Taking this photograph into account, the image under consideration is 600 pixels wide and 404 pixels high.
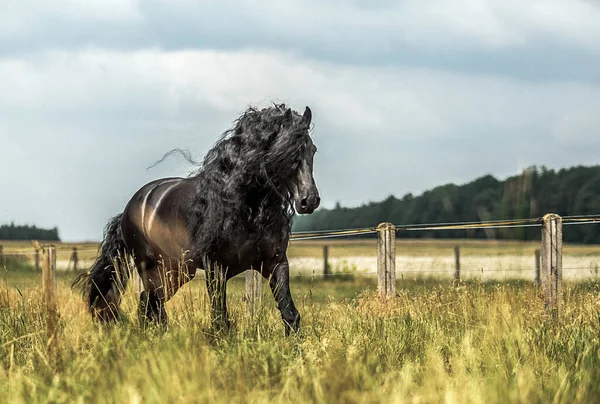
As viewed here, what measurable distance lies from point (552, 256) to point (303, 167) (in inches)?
167

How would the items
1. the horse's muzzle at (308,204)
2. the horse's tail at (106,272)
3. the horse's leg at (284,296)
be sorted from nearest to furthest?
1. the horse's muzzle at (308,204)
2. the horse's leg at (284,296)
3. the horse's tail at (106,272)

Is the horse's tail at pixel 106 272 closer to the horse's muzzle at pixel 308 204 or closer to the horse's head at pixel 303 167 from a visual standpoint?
the horse's head at pixel 303 167

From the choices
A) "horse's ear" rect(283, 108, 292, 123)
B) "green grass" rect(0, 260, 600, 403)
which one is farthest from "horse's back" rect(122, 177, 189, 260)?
"horse's ear" rect(283, 108, 292, 123)

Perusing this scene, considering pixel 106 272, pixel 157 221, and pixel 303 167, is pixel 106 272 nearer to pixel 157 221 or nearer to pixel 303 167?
pixel 157 221

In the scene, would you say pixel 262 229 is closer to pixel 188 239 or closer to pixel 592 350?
pixel 188 239

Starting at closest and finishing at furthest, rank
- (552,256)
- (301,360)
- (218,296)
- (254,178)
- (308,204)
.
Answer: (301,360) → (218,296) → (308,204) → (254,178) → (552,256)

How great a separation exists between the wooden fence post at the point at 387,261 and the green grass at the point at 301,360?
405cm

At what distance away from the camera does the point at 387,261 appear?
36.9ft

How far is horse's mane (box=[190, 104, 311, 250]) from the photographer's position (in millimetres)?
6727

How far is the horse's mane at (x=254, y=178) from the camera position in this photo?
Answer: 6.73 m

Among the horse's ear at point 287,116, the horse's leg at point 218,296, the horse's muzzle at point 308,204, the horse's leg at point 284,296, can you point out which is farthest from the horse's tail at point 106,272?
the horse's muzzle at point 308,204

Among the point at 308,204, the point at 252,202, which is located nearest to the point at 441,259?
the point at 252,202

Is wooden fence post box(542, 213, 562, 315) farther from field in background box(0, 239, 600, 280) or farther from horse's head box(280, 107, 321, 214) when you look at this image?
horse's head box(280, 107, 321, 214)

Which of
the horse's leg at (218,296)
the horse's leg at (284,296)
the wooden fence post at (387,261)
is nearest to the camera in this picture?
the horse's leg at (218,296)
